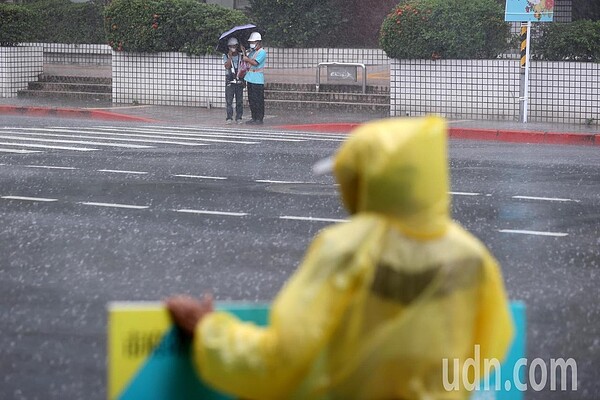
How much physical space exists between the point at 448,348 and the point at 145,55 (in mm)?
22554

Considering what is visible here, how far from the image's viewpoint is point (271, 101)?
24438 mm

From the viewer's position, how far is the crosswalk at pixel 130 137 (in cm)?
1666

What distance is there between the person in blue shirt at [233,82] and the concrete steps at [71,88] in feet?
15.6

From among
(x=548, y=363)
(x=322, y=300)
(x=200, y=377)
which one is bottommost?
(x=548, y=363)

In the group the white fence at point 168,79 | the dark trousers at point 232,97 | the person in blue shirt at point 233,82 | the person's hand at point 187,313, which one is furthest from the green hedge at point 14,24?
the person's hand at point 187,313

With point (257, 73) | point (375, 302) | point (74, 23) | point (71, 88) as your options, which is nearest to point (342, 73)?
point (257, 73)

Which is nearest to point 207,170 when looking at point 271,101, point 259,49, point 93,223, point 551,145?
point 93,223

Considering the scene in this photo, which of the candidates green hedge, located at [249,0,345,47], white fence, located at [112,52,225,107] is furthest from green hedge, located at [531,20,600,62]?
green hedge, located at [249,0,345,47]

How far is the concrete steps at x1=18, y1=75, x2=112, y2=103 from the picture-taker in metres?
25.9

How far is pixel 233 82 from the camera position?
21547 mm

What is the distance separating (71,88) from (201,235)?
57.3 ft

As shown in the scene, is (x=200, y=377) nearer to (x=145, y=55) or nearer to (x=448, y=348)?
(x=448, y=348)

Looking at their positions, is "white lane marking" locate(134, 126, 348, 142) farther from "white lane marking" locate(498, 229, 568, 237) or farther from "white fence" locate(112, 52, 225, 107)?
"white lane marking" locate(498, 229, 568, 237)

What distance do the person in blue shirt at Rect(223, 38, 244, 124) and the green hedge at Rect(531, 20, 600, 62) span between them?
540 centimetres
